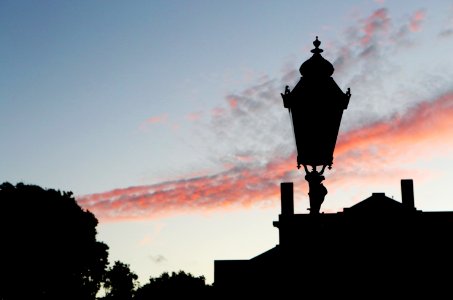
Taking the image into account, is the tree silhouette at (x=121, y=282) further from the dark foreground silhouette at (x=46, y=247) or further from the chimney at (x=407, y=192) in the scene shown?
the chimney at (x=407, y=192)

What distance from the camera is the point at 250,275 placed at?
4503cm

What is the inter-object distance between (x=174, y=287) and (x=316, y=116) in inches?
5424

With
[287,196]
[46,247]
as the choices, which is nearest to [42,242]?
[46,247]

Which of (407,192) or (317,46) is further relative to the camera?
(407,192)

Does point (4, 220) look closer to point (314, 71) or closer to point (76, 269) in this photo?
point (76, 269)

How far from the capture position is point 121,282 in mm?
146250

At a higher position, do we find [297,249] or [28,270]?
[28,270]

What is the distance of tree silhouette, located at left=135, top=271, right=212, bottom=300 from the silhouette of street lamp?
422 feet

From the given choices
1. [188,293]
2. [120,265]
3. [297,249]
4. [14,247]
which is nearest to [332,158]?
[297,249]

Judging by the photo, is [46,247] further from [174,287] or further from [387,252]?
[174,287]

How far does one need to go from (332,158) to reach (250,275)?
39.1m

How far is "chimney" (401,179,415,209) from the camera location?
4175cm

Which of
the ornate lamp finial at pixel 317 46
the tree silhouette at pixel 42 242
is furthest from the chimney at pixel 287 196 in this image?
the ornate lamp finial at pixel 317 46

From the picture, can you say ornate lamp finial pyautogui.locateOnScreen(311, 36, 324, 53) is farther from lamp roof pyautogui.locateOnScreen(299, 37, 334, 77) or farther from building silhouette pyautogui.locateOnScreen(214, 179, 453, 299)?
building silhouette pyautogui.locateOnScreen(214, 179, 453, 299)
